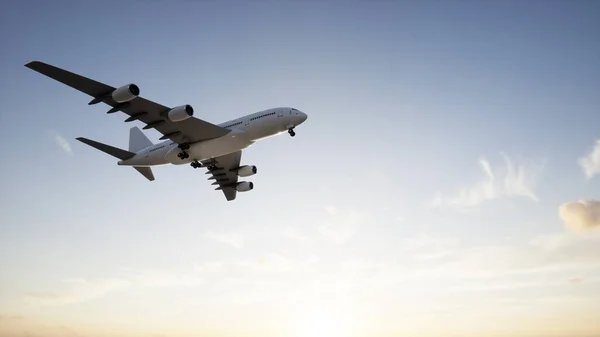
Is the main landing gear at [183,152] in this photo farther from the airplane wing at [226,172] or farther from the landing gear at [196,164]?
the airplane wing at [226,172]

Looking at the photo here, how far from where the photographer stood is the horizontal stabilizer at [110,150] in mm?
66625

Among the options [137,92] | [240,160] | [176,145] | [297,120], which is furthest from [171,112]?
[240,160]

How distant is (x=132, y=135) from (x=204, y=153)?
63.0 feet

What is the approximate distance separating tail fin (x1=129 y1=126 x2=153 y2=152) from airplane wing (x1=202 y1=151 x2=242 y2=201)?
983 cm

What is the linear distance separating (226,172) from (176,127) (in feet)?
56.1

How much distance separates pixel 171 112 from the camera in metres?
58.2

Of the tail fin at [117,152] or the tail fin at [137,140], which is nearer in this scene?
the tail fin at [117,152]

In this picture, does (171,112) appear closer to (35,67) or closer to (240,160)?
(35,67)

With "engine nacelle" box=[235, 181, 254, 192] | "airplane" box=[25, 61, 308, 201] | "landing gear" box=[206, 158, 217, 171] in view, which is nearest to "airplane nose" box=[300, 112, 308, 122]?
"airplane" box=[25, 61, 308, 201]

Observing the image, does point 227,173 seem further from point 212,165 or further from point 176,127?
point 176,127

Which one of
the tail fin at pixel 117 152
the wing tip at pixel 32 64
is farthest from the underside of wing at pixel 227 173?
the wing tip at pixel 32 64

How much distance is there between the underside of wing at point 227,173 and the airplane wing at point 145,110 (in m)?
10.9

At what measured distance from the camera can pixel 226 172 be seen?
78.4 m

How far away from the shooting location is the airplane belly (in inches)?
2454
